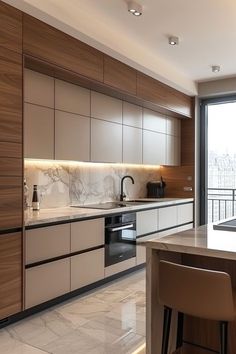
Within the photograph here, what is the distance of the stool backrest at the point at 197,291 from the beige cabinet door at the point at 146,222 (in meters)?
2.48

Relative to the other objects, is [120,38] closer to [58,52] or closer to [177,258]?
[58,52]

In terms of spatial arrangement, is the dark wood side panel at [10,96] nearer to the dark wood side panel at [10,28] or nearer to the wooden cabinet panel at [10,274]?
the dark wood side panel at [10,28]

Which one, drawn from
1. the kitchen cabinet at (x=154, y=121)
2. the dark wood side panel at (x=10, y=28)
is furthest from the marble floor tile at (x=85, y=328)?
the kitchen cabinet at (x=154, y=121)

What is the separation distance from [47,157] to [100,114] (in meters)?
1.06

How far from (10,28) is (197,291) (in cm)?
243

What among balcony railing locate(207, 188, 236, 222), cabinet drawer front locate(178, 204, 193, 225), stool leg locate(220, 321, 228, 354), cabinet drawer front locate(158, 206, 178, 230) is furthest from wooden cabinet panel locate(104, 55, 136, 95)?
stool leg locate(220, 321, 228, 354)

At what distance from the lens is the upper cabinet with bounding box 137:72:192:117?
14.8 feet

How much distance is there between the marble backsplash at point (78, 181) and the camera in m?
3.85

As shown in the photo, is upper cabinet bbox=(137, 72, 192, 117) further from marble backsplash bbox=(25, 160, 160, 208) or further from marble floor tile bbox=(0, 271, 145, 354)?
marble floor tile bbox=(0, 271, 145, 354)

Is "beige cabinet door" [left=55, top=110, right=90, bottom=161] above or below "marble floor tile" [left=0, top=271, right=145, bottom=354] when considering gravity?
above

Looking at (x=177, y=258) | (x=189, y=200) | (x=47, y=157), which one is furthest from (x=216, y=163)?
(x=177, y=258)

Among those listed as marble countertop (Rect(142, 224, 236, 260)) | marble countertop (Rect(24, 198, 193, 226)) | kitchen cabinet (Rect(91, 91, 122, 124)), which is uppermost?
kitchen cabinet (Rect(91, 91, 122, 124))

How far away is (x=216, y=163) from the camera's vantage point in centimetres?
600

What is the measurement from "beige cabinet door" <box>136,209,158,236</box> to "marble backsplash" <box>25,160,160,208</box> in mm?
622
